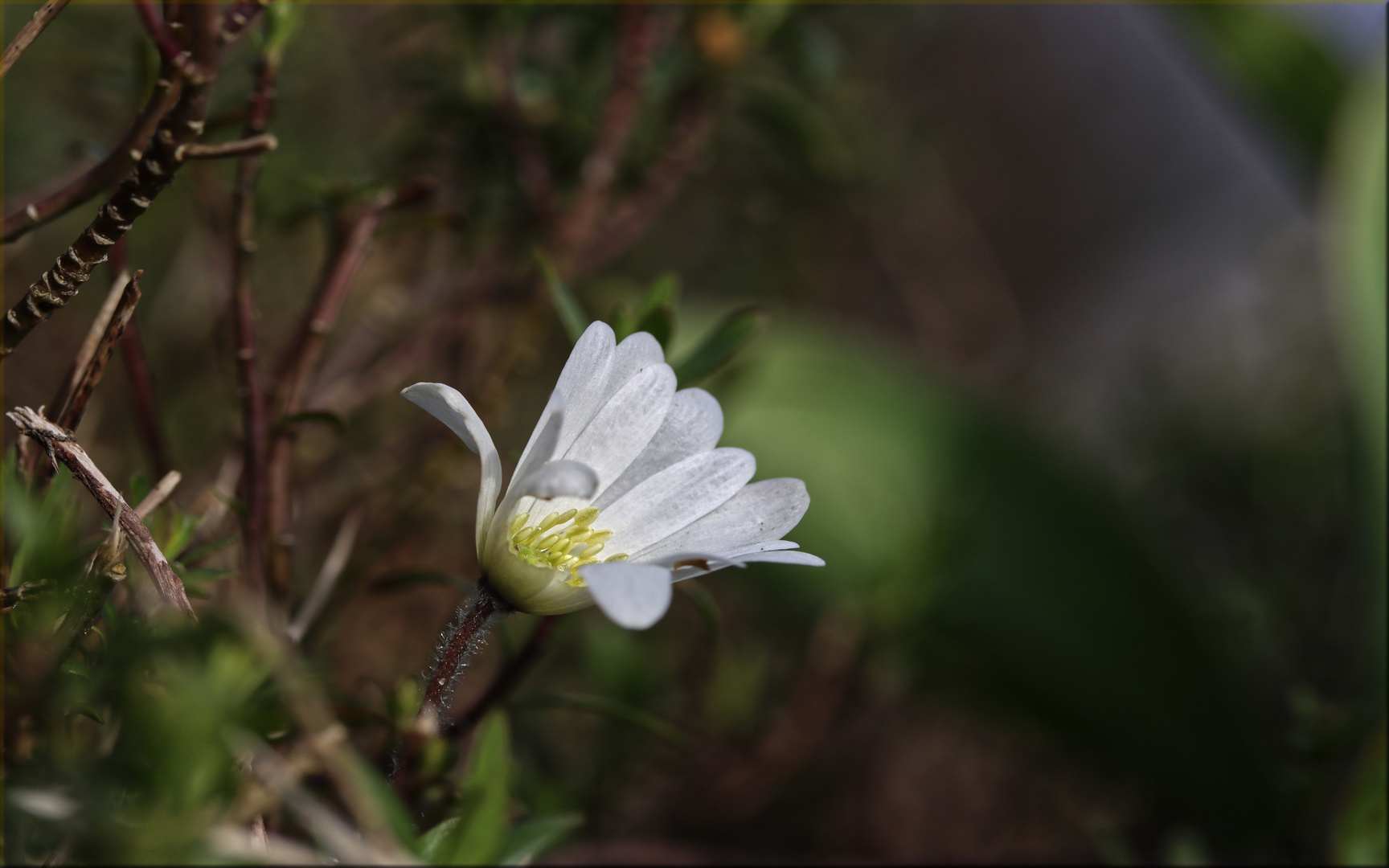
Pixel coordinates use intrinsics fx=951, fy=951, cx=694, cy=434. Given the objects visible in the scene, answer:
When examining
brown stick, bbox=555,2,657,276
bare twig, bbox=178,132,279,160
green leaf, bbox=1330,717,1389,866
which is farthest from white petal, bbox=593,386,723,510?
green leaf, bbox=1330,717,1389,866

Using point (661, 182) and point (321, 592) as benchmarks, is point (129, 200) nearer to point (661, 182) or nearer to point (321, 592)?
point (321, 592)

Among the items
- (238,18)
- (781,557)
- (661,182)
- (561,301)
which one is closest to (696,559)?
(781,557)

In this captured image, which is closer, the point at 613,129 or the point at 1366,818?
the point at 1366,818

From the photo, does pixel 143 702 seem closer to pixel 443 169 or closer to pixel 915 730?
pixel 443 169

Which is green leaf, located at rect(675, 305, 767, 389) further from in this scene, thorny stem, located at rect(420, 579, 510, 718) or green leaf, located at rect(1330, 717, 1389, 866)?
green leaf, located at rect(1330, 717, 1389, 866)

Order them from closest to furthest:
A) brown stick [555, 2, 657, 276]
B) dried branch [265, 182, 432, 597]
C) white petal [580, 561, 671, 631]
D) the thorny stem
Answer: white petal [580, 561, 671, 631]
the thorny stem
dried branch [265, 182, 432, 597]
brown stick [555, 2, 657, 276]

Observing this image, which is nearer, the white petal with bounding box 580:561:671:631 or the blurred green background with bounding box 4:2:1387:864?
the white petal with bounding box 580:561:671:631
